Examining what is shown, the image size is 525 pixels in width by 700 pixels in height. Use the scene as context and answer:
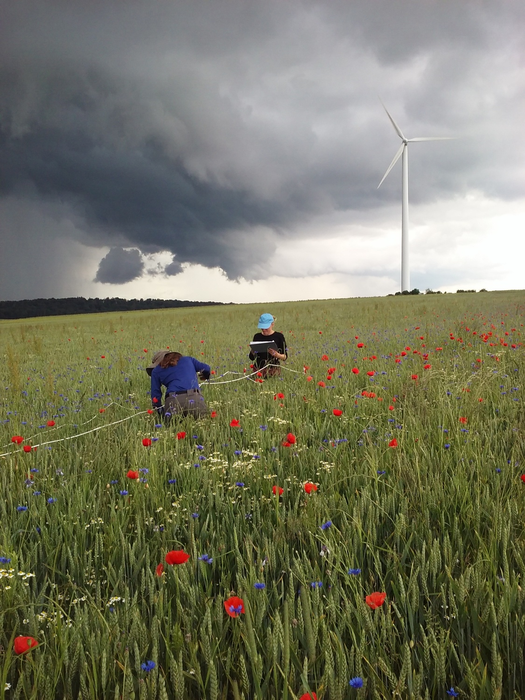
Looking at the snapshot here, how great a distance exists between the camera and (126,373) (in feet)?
29.3

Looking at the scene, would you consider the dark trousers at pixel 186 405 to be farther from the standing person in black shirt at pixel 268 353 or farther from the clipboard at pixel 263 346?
the clipboard at pixel 263 346

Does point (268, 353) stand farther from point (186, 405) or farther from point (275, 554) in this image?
point (275, 554)

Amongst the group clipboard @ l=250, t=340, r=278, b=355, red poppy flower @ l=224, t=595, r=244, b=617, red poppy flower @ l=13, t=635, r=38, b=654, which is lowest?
red poppy flower @ l=13, t=635, r=38, b=654

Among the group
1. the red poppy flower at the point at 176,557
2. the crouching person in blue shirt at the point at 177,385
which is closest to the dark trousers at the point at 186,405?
the crouching person in blue shirt at the point at 177,385

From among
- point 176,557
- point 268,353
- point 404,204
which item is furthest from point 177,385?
point 404,204

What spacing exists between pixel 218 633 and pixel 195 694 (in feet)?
0.67

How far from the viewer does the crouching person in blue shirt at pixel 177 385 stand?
5.27 meters

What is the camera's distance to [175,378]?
223 inches

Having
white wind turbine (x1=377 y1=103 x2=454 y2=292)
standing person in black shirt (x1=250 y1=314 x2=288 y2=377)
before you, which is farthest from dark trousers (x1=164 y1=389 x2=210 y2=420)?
white wind turbine (x1=377 y1=103 x2=454 y2=292)

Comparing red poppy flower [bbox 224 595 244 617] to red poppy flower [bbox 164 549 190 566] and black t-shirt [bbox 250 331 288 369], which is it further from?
black t-shirt [bbox 250 331 288 369]

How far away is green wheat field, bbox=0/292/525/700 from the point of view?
1.55 meters

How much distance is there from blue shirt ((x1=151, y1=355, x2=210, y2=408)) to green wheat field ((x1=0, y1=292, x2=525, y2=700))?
1.61 ft

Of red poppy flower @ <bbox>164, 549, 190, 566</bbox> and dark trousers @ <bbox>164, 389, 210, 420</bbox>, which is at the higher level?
red poppy flower @ <bbox>164, 549, 190, 566</bbox>

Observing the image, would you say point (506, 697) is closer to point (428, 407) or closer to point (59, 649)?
point (59, 649)
